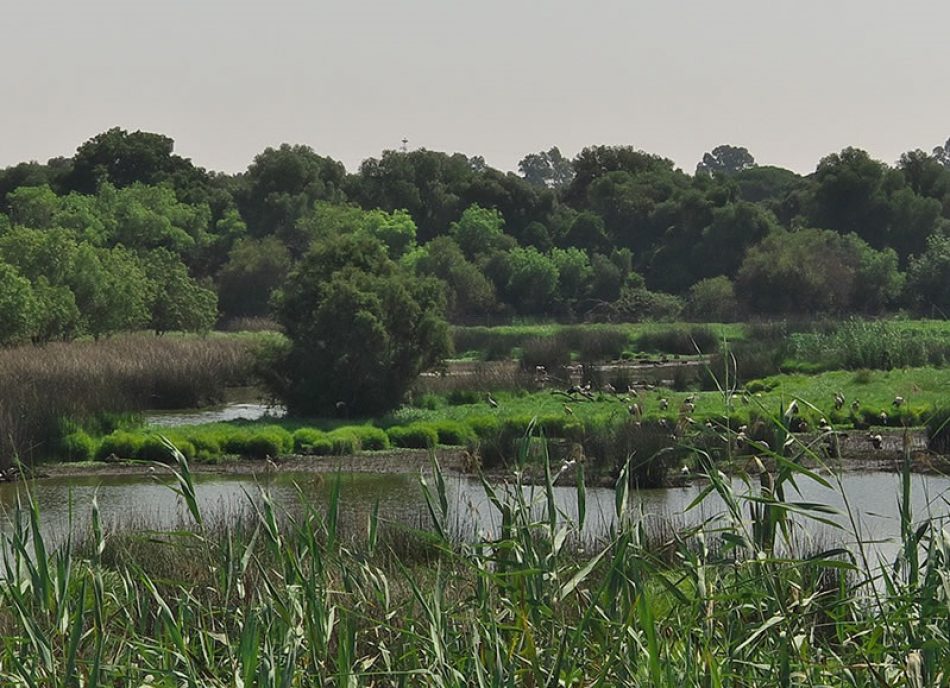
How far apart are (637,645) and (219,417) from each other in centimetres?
2390

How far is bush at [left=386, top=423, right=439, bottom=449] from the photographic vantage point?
24375 mm

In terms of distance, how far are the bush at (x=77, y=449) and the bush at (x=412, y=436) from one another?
4.75 metres

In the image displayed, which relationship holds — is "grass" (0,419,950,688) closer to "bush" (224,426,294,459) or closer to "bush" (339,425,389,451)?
"bush" (224,426,294,459)

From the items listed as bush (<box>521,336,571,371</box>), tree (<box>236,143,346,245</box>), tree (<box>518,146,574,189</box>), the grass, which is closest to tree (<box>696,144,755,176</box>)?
tree (<box>518,146,574,189</box>)

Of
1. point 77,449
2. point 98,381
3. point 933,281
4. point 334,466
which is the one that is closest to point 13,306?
point 98,381

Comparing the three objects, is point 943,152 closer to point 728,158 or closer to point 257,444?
point 728,158

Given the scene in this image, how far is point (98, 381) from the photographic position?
26500 mm

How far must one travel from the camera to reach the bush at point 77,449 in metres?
22.6

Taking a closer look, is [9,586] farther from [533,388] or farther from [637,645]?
[533,388]

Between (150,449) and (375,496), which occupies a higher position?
(375,496)

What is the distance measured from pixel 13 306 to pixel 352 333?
8.95m

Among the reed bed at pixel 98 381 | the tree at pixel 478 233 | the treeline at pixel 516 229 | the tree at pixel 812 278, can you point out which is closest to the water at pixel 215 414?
the reed bed at pixel 98 381

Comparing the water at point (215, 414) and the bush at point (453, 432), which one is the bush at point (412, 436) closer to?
the bush at point (453, 432)

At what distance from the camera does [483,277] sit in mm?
56125
